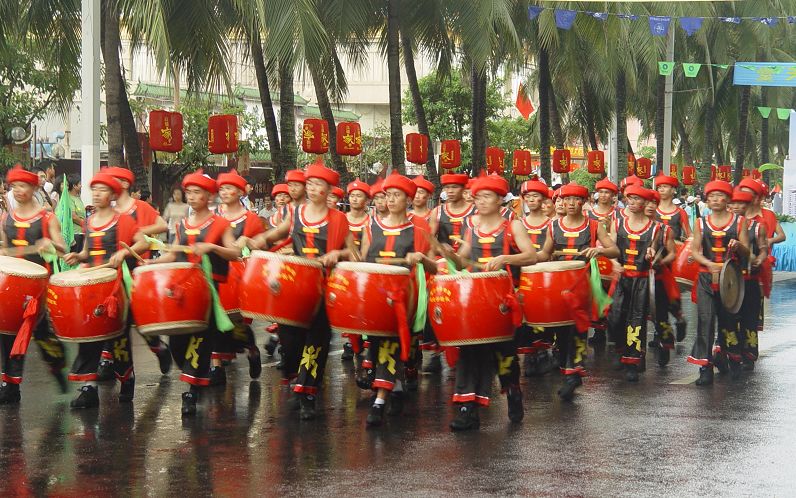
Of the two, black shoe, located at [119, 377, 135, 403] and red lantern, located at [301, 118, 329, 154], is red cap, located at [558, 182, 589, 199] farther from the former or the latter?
red lantern, located at [301, 118, 329, 154]

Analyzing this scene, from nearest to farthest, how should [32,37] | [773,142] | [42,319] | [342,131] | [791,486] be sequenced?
[791,486], [42,319], [32,37], [342,131], [773,142]

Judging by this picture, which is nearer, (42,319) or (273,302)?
(273,302)

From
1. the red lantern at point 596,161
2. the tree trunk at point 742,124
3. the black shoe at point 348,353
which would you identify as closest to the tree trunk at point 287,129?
the black shoe at point 348,353

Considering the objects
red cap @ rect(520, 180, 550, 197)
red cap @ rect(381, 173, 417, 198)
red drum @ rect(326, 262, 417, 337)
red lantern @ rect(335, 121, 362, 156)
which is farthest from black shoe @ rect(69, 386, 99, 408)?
red lantern @ rect(335, 121, 362, 156)

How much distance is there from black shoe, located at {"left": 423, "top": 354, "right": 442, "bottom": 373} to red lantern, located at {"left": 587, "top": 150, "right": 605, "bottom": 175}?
30473mm

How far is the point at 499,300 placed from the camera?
7.89 metres

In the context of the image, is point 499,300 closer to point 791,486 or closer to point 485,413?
point 485,413

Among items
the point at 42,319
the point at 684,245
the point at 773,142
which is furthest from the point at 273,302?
the point at 773,142

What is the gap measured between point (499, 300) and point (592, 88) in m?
29.6

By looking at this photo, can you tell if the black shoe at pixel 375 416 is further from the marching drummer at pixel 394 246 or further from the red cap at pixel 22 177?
the red cap at pixel 22 177

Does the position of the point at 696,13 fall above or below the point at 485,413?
above

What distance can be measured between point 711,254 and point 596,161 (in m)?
31.6

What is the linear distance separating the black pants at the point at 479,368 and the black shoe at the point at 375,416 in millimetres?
499

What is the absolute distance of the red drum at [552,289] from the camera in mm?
8844
